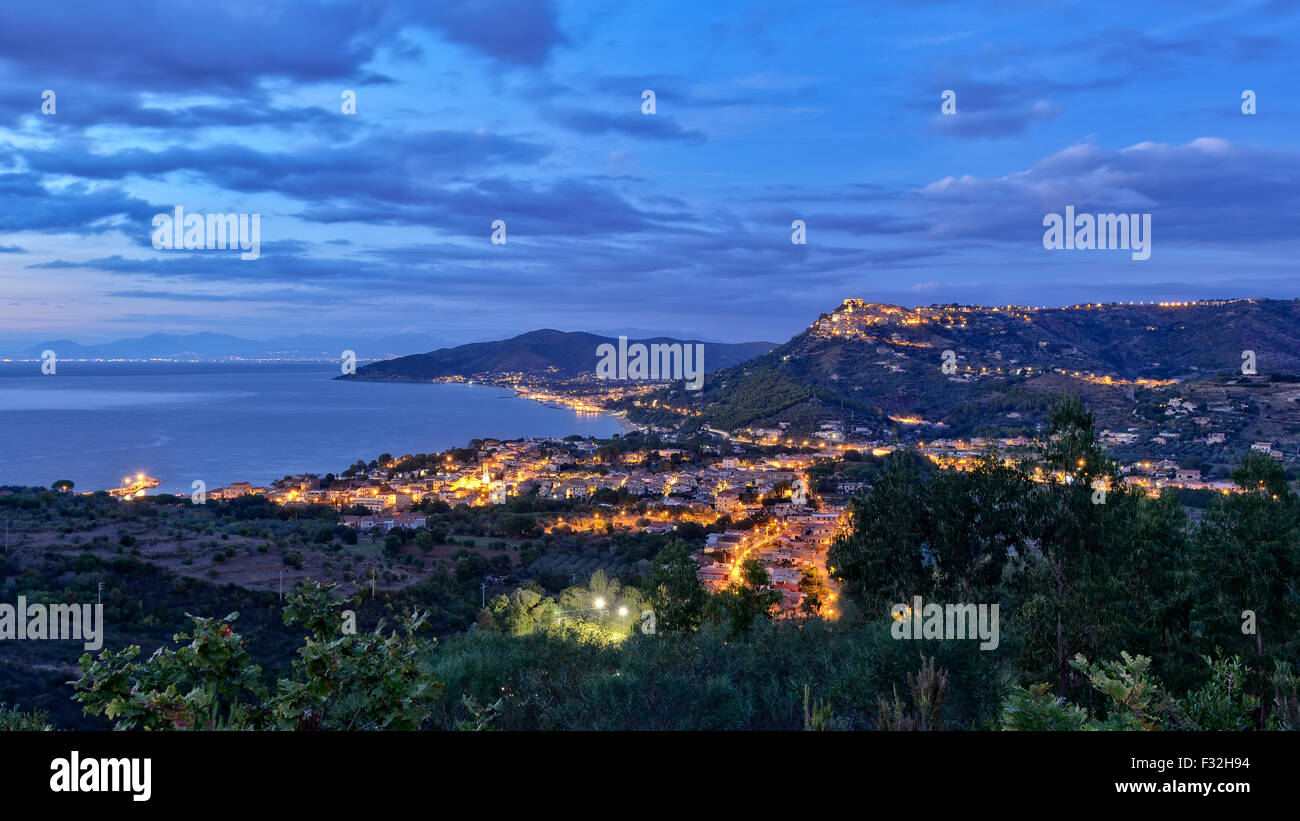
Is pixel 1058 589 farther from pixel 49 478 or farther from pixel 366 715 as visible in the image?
pixel 49 478

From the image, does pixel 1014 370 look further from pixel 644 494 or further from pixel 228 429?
pixel 228 429

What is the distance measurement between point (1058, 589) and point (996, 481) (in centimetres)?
154

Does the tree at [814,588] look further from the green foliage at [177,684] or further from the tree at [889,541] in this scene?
the green foliage at [177,684]

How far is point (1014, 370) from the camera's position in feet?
207

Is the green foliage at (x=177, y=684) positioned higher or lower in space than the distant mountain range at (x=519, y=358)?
lower

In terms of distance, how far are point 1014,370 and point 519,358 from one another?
99182 millimetres

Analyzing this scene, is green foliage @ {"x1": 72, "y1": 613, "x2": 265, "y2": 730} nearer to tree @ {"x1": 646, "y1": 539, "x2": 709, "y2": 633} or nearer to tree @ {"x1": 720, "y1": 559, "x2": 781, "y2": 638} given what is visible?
tree @ {"x1": 720, "y1": 559, "x2": 781, "y2": 638}

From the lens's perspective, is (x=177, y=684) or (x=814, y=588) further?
(x=814, y=588)

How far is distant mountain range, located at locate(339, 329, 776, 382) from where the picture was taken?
445 feet

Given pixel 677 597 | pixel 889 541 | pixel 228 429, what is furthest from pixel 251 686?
pixel 228 429

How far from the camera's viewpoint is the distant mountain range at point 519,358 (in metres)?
136

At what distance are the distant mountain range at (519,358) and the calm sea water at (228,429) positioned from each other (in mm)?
26803

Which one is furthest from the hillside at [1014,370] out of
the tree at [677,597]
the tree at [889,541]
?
the tree at [677,597]
